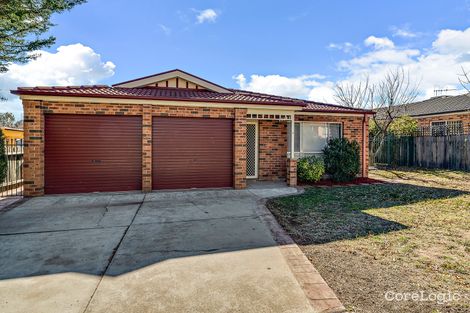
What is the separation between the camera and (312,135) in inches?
468

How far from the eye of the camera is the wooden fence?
14.5 m

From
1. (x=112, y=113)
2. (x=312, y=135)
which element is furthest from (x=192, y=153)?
(x=312, y=135)

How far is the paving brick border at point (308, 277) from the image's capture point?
2.72 meters

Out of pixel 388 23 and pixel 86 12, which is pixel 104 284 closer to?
pixel 86 12

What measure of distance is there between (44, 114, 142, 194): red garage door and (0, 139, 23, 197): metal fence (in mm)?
1577

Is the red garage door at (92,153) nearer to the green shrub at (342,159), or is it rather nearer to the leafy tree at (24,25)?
the leafy tree at (24,25)

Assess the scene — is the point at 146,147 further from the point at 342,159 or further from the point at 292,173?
the point at 342,159

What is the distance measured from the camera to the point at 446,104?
21219mm

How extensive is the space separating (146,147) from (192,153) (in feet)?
5.00

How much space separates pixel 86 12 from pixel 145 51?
3.21 m

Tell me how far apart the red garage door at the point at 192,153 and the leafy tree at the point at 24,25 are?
5.02 metres

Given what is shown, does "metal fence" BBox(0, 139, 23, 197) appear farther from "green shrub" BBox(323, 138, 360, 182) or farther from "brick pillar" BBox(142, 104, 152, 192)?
"green shrub" BBox(323, 138, 360, 182)

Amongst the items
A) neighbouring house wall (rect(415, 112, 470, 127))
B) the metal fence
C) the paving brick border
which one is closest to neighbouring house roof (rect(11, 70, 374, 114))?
the metal fence

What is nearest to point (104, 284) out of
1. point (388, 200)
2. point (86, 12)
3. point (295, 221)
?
point (295, 221)
